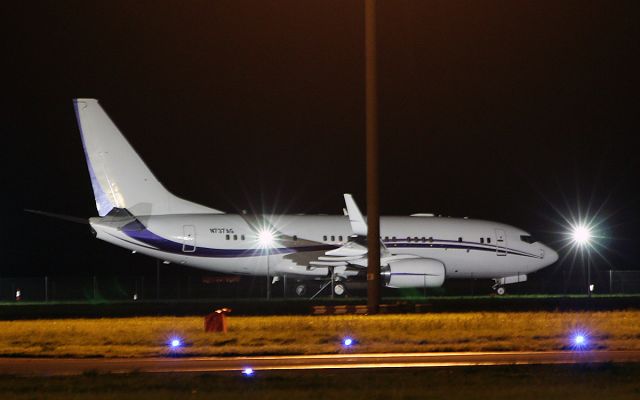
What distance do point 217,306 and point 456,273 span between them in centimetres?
1751

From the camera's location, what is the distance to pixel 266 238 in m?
51.9

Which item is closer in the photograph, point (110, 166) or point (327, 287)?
point (110, 166)

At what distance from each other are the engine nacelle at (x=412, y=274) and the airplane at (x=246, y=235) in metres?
0.04

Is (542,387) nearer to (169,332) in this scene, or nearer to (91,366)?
(91,366)

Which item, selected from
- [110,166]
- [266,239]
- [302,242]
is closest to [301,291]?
[302,242]

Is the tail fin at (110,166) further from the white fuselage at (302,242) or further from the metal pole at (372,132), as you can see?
the metal pole at (372,132)

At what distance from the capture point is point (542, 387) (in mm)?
17422

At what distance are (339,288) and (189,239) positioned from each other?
7368 mm

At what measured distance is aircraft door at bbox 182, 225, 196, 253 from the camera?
50656mm

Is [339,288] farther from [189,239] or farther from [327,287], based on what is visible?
[189,239]

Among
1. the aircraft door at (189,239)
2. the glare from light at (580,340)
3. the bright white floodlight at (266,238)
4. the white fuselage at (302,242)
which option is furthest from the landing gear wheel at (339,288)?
the glare from light at (580,340)

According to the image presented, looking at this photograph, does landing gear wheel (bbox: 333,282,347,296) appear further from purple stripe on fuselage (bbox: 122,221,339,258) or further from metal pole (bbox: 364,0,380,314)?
metal pole (bbox: 364,0,380,314)

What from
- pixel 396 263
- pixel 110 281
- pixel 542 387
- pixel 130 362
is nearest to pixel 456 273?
pixel 396 263

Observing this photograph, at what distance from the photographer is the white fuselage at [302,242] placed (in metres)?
50.4
